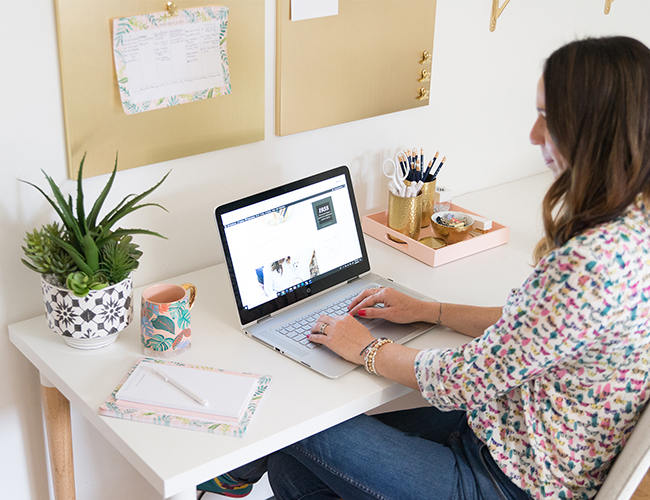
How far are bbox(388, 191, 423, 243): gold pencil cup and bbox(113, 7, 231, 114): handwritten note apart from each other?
502 millimetres

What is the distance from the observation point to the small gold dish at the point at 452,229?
1.63 meters

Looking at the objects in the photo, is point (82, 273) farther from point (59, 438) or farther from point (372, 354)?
point (372, 354)

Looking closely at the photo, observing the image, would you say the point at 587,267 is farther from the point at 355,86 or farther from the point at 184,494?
the point at 355,86

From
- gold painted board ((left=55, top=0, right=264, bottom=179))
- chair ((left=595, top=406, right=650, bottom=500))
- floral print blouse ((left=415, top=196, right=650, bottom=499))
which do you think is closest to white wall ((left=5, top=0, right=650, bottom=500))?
gold painted board ((left=55, top=0, right=264, bottom=179))

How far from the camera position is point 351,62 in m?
1.58

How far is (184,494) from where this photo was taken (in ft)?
3.16

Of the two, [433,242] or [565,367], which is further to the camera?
[433,242]

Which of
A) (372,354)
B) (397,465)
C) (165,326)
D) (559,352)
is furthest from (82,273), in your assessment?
(559,352)

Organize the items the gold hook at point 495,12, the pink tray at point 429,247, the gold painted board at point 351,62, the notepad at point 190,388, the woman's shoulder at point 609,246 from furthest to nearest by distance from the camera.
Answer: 1. the gold hook at point 495,12
2. the pink tray at point 429,247
3. the gold painted board at point 351,62
4. the notepad at point 190,388
5. the woman's shoulder at point 609,246

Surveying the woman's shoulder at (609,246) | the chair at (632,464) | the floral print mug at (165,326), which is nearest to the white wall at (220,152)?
the floral print mug at (165,326)

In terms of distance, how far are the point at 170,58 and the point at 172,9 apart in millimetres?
87

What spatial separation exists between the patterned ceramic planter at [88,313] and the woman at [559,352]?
342mm

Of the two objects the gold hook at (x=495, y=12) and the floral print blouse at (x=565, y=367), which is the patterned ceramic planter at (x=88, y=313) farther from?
the gold hook at (x=495, y=12)

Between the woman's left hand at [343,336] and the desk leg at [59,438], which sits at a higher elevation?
the woman's left hand at [343,336]
